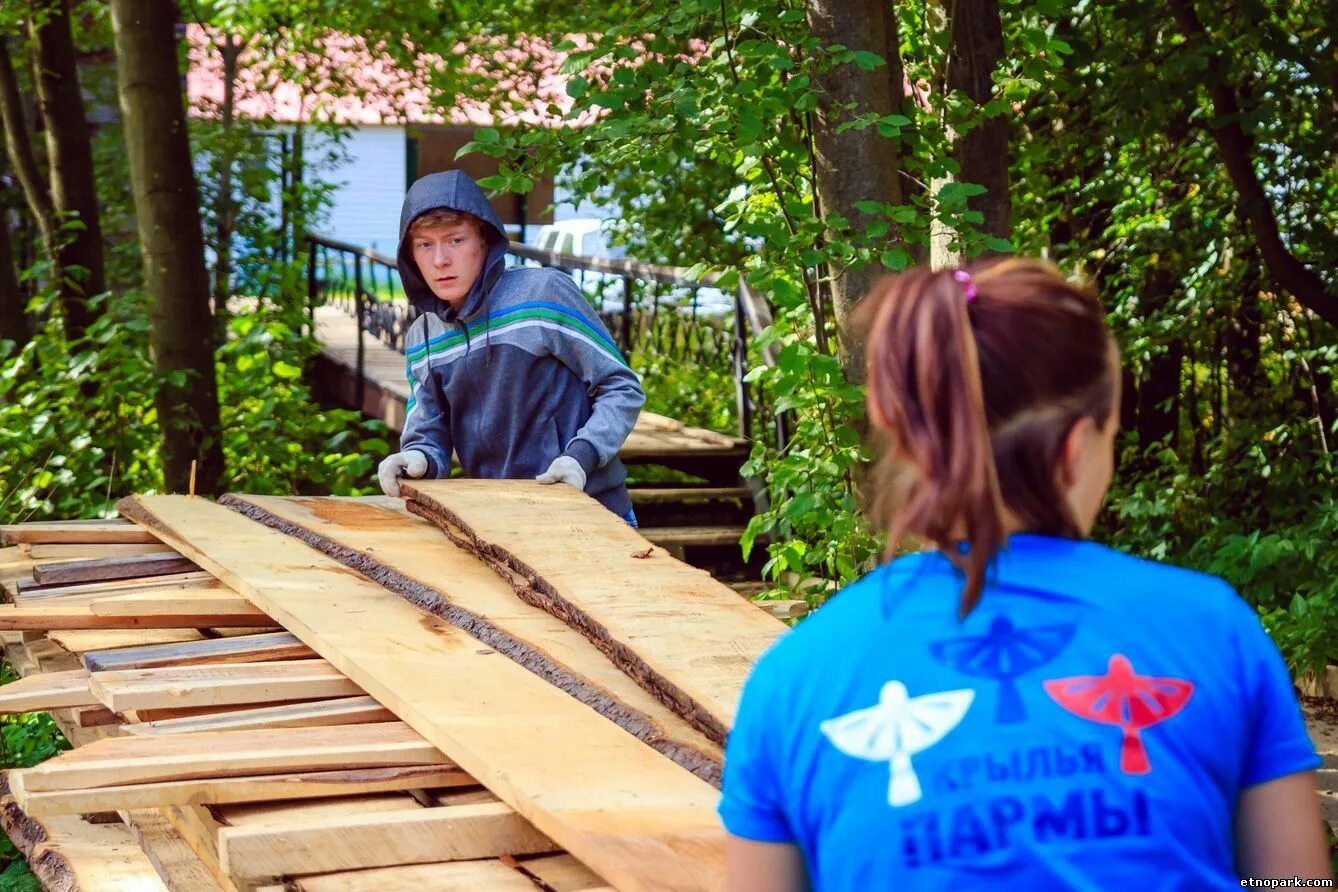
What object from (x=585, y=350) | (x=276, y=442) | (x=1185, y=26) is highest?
(x=1185, y=26)

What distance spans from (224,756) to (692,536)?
6529mm

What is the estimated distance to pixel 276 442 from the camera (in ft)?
30.9

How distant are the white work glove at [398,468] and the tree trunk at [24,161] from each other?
581cm

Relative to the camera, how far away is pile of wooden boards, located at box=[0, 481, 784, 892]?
2447 mm

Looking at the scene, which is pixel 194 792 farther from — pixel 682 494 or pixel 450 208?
pixel 682 494

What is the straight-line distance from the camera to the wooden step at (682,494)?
31.3ft

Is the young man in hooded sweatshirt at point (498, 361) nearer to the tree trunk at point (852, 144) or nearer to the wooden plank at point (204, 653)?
the tree trunk at point (852, 144)

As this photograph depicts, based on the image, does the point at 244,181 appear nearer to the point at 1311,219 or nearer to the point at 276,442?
the point at 276,442

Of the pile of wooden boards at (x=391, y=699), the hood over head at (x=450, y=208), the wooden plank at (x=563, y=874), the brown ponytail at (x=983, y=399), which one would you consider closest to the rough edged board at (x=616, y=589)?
the pile of wooden boards at (x=391, y=699)

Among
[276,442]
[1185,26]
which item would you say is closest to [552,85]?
[276,442]

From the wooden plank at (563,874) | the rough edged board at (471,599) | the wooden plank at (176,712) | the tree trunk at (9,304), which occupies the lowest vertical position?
the wooden plank at (563,874)

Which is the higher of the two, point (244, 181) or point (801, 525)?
point (244, 181)

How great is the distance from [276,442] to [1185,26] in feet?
18.6

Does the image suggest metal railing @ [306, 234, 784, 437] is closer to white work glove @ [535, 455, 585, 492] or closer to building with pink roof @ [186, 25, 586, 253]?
building with pink roof @ [186, 25, 586, 253]
